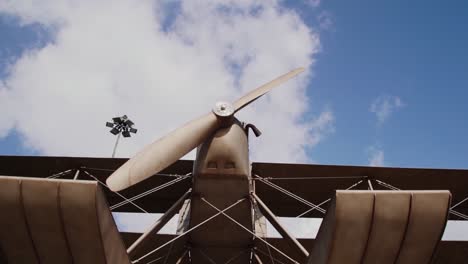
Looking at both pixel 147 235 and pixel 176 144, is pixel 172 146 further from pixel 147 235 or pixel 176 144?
pixel 147 235

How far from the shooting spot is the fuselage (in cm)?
825

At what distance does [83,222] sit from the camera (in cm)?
648

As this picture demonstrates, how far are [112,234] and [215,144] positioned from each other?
290cm

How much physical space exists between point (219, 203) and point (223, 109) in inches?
103

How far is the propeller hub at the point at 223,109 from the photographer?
824 centimetres

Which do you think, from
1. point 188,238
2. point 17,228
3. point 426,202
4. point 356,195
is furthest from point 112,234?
point 426,202

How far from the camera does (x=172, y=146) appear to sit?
821cm

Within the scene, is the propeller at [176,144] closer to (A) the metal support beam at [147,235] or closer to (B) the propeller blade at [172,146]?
(B) the propeller blade at [172,146]

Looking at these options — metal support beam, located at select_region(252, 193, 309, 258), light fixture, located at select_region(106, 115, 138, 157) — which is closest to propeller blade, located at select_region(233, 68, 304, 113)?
metal support beam, located at select_region(252, 193, 309, 258)

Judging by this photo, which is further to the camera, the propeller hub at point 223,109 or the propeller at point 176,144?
the propeller hub at point 223,109

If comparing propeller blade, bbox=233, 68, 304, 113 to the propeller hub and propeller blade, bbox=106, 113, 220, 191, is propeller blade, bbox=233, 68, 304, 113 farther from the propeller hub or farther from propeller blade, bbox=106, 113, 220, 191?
propeller blade, bbox=106, 113, 220, 191

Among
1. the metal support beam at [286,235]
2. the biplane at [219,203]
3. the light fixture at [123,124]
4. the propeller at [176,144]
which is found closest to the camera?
the biplane at [219,203]

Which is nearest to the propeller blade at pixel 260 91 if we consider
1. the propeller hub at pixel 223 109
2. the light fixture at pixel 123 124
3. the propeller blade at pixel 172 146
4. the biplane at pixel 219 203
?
the biplane at pixel 219 203

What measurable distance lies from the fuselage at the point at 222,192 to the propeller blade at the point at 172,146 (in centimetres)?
28
